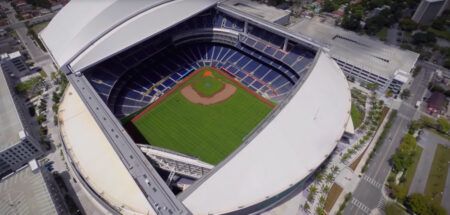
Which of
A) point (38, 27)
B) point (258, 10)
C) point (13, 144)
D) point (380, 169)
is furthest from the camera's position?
point (38, 27)

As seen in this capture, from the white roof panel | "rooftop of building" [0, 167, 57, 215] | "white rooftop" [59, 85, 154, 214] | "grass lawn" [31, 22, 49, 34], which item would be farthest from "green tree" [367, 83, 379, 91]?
"grass lawn" [31, 22, 49, 34]

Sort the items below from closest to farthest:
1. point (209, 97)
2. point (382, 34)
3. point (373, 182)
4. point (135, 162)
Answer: point (135, 162)
point (373, 182)
point (209, 97)
point (382, 34)

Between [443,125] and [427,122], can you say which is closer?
[443,125]

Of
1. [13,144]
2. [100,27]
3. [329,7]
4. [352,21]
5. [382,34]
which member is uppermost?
[100,27]

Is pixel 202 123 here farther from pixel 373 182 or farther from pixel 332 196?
pixel 373 182

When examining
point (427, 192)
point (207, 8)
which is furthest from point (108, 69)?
point (427, 192)

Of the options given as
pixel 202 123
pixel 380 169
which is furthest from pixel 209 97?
pixel 380 169
